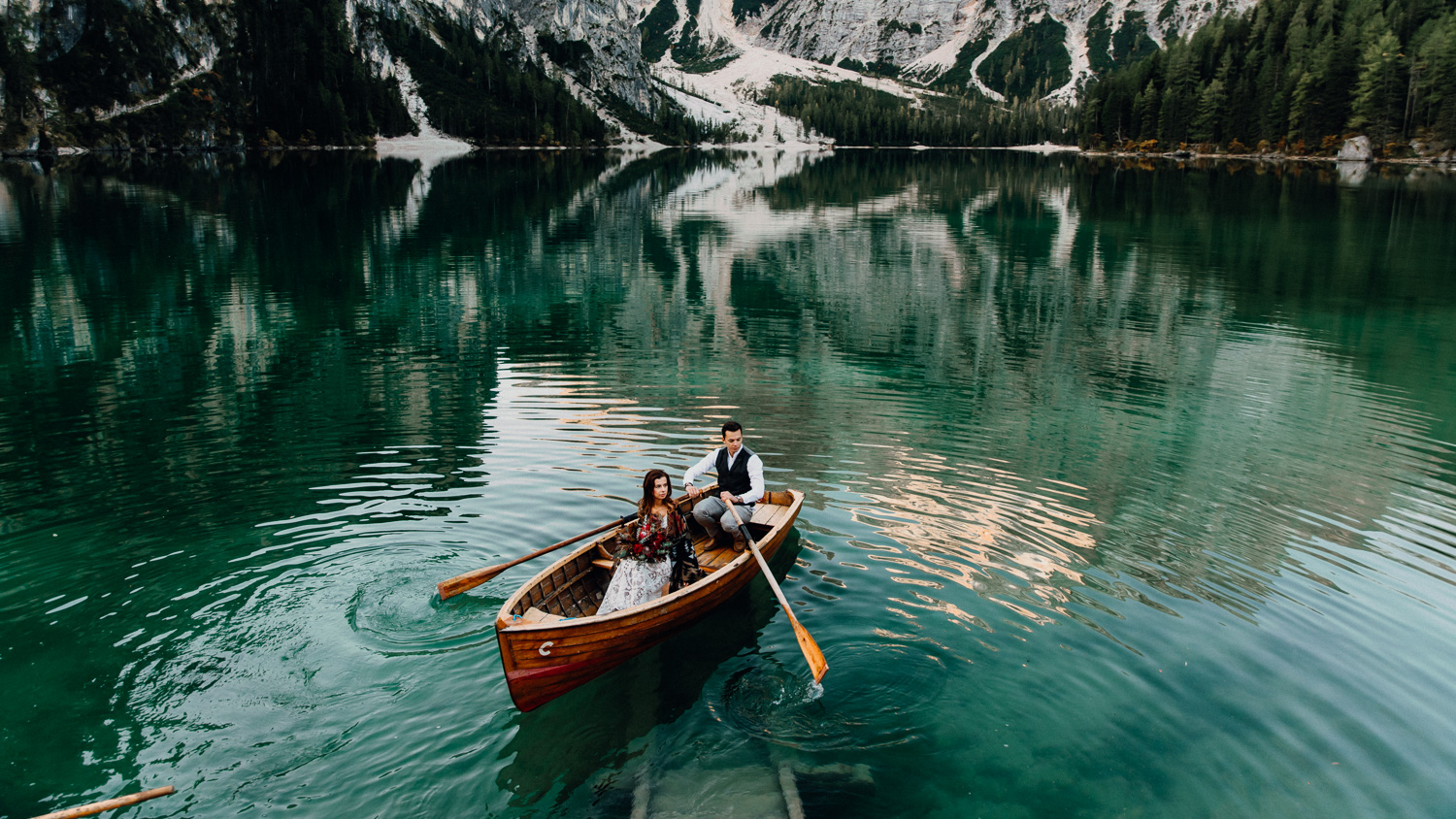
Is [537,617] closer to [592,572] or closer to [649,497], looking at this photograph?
A: [592,572]

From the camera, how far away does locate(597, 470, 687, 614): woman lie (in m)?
11.2

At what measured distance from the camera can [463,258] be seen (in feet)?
145

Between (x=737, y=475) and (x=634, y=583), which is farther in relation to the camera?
(x=737, y=475)

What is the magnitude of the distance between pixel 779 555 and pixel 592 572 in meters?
3.41

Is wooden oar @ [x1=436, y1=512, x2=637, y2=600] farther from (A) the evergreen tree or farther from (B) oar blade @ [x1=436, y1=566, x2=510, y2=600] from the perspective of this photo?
(A) the evergreen tree

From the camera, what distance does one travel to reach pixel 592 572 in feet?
38.7

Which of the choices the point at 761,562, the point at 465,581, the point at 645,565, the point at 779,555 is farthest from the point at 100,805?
the point at 779,555

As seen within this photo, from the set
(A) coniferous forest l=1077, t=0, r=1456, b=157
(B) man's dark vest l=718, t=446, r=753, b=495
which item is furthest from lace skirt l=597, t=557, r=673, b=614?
(A) coniferous forest l=1077, t=0, r=1456, b=157

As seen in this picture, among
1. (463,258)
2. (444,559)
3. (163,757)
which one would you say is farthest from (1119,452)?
(463,258)

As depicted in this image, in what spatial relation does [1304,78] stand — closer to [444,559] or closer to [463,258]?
[463,258]

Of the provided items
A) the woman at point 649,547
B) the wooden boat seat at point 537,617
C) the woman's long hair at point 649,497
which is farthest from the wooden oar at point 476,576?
the wooden boat seat at point 537,617

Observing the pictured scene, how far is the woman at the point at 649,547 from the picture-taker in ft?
A: 36.9

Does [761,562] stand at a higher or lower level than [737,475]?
lower

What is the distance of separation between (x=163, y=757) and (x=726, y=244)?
46.2 meters
